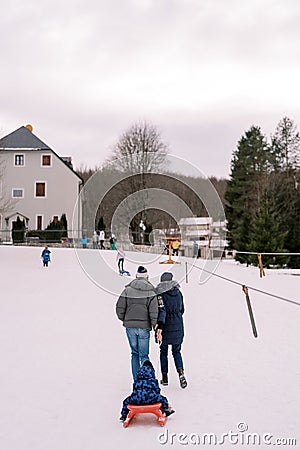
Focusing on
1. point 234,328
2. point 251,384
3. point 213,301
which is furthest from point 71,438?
point 213,301

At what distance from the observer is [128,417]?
6.31m

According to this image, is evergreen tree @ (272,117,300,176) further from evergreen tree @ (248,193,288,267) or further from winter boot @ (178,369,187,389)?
winter boot @ (178,369,187,389)

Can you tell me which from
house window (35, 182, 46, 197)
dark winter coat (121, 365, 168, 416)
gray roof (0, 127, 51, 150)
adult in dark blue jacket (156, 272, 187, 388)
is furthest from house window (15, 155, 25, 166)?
dark winter coat (121, 365, 168, 416)

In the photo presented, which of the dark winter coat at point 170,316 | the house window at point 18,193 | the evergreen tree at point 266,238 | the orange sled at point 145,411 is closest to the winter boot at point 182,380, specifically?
the dark winter coat at point 170,316

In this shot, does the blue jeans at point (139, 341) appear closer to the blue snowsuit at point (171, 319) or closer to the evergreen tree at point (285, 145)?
the blue snowsuit at point (171, 319)

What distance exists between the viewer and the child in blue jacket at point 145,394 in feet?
21.0

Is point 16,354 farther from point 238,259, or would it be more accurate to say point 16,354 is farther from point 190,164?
point 238,259

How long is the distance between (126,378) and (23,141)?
54177 mm

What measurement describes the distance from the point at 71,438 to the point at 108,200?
538 centimetres

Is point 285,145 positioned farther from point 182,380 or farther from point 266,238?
point 182,380

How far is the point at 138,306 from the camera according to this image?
7297 mm

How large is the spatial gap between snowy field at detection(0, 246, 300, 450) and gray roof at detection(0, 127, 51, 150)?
4418cm

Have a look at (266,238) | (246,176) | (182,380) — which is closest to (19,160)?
(246,176)

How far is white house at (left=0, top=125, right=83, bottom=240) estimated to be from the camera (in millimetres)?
58125
